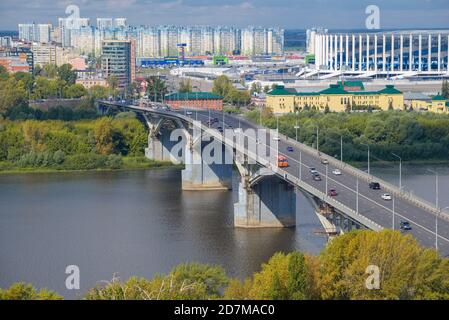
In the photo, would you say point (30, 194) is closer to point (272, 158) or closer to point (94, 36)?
point (272, 158)

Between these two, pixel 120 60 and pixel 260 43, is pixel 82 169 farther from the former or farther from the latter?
pixel 260 43

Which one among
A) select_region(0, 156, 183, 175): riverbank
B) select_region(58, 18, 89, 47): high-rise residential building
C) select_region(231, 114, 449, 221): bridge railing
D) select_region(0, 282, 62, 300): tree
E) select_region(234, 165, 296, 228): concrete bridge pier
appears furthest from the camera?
select_region(58, 18, 89, 47): high-rise residential building

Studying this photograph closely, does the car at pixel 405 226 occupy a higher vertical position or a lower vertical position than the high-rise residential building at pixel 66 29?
lower

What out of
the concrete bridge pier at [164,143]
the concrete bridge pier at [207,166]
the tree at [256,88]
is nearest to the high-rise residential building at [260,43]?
the tree at [256,88]

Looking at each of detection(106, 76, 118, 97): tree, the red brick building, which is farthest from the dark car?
detection(106, 76, 118, 97): tree

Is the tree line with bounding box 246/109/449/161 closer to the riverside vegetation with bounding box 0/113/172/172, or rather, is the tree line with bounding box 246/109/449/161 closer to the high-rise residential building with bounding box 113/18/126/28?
the riverside vegetation with bounding box 0/113/172/172

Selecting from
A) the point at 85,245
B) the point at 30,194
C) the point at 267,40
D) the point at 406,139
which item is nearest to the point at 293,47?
the point at 267,40

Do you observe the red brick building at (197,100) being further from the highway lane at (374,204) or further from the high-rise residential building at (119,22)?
the high-rise residential building at (119,22)

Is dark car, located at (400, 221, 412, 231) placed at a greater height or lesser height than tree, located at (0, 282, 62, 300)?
greater
